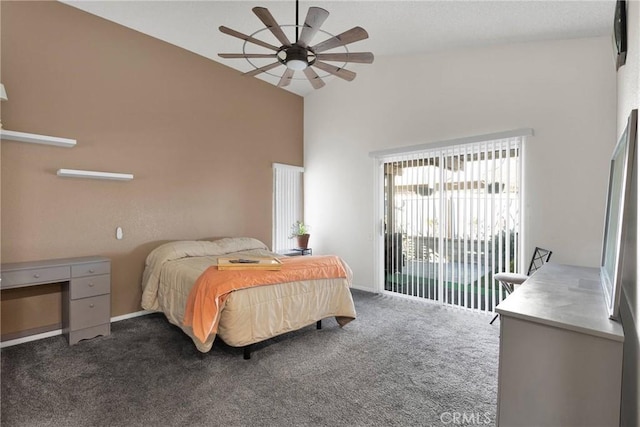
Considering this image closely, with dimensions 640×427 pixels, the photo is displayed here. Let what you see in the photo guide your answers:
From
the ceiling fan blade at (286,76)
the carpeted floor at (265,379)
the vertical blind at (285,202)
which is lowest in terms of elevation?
the carpeted floor at (265,379)

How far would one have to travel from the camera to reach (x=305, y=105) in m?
5.75

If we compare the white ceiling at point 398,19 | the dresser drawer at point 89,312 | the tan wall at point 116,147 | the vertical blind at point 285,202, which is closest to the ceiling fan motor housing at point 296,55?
the white ceiling at point 398,19

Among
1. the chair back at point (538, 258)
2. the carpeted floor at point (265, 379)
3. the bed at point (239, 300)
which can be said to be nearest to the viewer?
the carpeted floor at point (265, 379)

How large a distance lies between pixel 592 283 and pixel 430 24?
9.41 feet

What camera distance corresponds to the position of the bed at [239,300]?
2.49 meters

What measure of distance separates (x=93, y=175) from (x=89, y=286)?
1165mm

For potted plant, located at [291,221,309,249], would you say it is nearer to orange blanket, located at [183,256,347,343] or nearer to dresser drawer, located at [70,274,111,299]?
orange blanket, located at [183,256,347,343]

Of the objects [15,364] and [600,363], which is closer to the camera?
[600,363]

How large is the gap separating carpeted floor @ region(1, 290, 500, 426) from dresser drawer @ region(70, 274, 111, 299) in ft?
1.52

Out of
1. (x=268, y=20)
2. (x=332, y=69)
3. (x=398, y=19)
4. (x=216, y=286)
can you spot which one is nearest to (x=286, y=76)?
(x=332, y=69)

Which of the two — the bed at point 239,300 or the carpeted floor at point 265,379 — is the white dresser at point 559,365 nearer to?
the carpeted floor at point 265,379

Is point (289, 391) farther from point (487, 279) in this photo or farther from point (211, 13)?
point (211, 13)

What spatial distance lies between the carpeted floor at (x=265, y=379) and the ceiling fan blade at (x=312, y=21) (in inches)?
103

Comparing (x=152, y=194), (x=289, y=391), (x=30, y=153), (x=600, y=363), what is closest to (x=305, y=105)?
(x=152, y=194)
